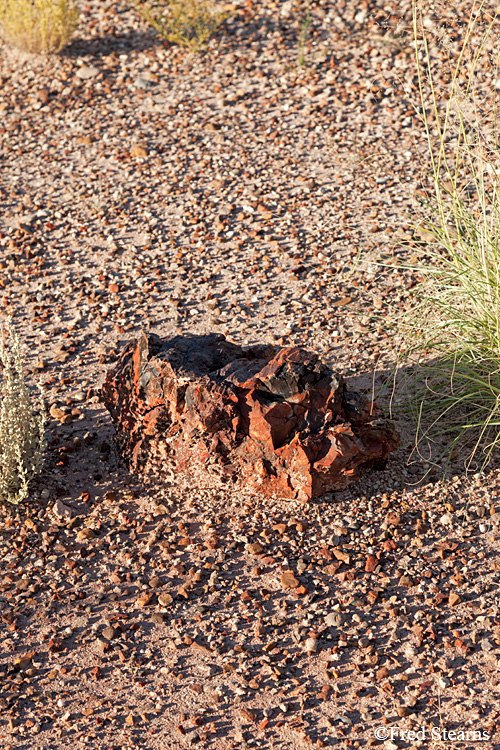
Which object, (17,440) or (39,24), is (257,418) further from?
(39,24)

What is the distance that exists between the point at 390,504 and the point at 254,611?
885 millimetres

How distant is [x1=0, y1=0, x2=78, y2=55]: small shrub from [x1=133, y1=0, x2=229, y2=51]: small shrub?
84 cm

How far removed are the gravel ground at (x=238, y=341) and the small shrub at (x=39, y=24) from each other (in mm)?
188

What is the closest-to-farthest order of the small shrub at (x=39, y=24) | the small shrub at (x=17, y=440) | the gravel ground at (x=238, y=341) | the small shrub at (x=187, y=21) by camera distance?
the gravel ground at (x=238, y=341) < the small shrub at (x=17, y=440) < the small shrub at (x=39, y=24) < the small shrub at (x=187, y=21)

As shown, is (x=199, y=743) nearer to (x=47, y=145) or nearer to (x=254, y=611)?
(x=254, y=611)

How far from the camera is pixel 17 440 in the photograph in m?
3.96

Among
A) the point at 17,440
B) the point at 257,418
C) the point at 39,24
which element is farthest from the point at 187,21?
the point at 257,418

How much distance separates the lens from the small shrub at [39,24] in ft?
25.3

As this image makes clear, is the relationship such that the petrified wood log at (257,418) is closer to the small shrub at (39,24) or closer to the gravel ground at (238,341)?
the gravel ground at (238,341)

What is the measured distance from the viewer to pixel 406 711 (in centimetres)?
296

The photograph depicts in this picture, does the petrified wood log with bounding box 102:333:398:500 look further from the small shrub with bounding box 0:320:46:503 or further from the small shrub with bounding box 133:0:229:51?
the small shrub with bounding box 133:0:229:51

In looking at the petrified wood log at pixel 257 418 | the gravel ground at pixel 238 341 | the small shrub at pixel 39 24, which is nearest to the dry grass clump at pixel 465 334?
the gravel ground at pixel 238 341

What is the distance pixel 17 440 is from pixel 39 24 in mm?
5540

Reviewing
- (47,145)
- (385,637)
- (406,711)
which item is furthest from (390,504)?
(47,145)
